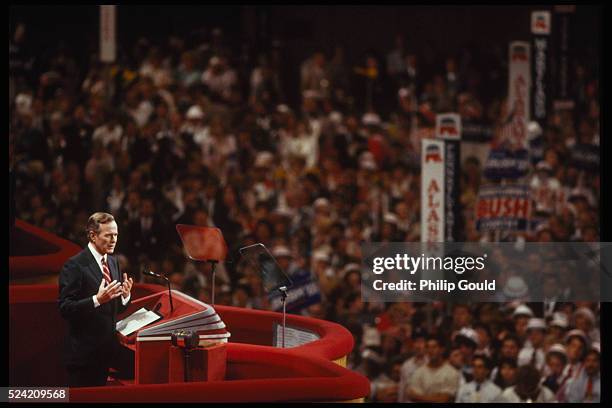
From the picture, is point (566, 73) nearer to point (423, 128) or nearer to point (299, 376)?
point (423, 128)

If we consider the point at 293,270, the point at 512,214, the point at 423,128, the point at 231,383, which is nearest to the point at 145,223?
the point at 293,270

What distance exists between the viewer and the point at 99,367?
5023 mm

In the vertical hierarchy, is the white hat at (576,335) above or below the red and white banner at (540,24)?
below

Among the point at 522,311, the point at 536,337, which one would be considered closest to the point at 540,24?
the point at 522,311

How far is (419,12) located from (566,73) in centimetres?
339

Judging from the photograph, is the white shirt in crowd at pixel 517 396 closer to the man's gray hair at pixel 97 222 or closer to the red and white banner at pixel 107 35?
the man's gray hair at pixel 97 222

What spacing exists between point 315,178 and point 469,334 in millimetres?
3140

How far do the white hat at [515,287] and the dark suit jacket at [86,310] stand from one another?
13.6 ft

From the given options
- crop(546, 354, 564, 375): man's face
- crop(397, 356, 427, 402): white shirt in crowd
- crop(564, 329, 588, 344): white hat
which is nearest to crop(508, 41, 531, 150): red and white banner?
→ crop(564, 329, 588, 344): white hat

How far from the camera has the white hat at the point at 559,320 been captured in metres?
8.60

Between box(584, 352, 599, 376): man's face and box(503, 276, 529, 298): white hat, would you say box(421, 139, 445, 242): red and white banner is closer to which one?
box(503, 276, 529, 298): white hat

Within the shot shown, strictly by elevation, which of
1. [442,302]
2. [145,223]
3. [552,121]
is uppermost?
[552,121]

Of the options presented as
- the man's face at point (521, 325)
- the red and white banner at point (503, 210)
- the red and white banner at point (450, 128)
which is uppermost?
the red and white banner at point (450, 128)

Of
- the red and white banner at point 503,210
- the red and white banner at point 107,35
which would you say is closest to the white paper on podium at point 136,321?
the red and white banner at point 503,210
